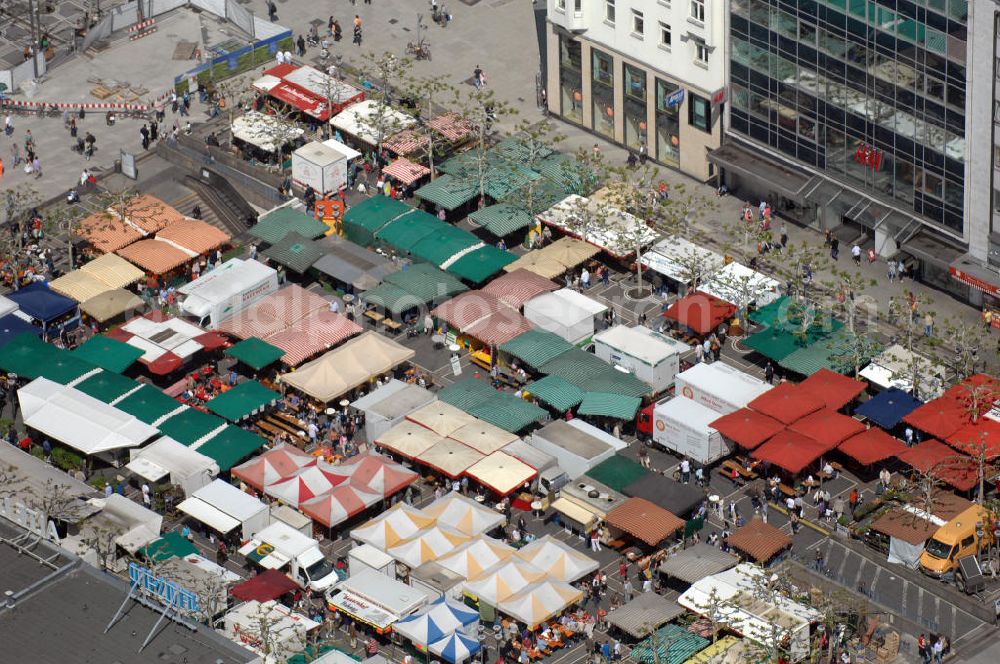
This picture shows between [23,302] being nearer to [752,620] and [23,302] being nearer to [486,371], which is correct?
[486,371]

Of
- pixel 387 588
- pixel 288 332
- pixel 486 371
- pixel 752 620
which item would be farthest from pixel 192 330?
pixel 752 620

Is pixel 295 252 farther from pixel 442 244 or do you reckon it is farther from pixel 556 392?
pixel 556 392

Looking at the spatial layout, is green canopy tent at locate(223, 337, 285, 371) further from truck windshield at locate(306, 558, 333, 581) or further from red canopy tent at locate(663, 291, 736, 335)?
red canopy tent at locate(663, 291, 736, 335)

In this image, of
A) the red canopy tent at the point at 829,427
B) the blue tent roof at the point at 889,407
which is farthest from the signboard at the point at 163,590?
the blue tent roof at the point at 889,407

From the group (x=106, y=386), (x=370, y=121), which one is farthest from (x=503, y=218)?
(x=106, y=386)

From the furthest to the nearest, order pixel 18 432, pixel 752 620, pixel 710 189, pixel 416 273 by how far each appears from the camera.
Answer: pixel 710 189 < pixel 416 273 < pixel 18 432 < pixel 752 620

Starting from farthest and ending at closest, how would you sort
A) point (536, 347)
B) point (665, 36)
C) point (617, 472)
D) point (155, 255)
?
1. point (665, 36)
2. point (155, 255)
3. point (536, 347)
4. point (617, 472)

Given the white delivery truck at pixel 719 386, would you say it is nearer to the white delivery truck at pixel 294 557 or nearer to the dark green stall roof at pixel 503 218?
the dark green stall roof at pixel 503 218
